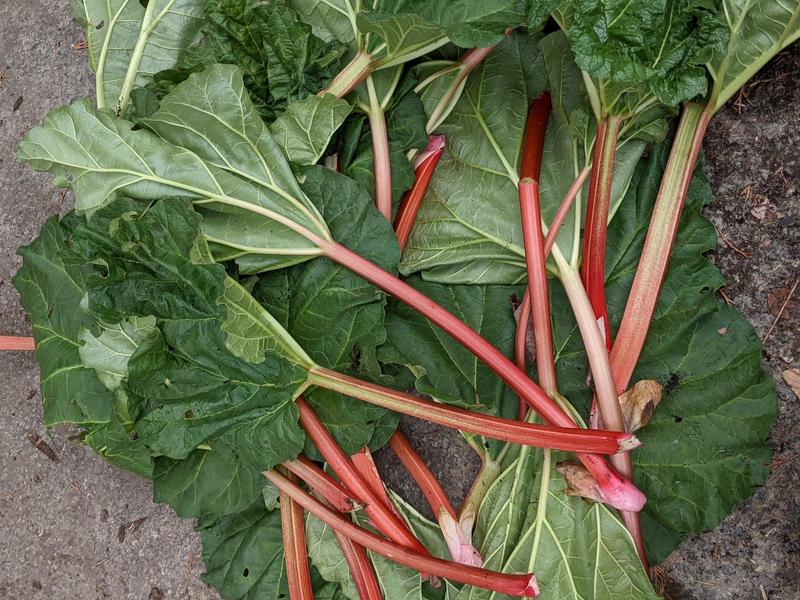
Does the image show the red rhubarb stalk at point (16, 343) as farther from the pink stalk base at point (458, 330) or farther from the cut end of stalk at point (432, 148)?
the cut end of stalk at point (432, 148)

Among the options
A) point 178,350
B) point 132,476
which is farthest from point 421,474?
point 132,476

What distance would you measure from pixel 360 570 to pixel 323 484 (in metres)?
0.30

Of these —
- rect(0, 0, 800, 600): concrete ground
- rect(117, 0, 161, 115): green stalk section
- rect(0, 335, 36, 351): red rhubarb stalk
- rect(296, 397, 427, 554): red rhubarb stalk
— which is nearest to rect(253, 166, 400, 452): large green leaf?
rect(296, 397, 427, 554): red rhubarb stalk

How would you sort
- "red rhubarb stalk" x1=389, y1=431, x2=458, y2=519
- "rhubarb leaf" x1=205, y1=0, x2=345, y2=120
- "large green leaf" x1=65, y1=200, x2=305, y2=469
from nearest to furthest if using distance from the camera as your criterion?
1. "large green leaf" x1=65, y1=200, x2=305, y2=469
2. "rhubarb leaf" x1=205, y1=0, x2=345, y2=120
3. "red rhubarb stalk" x1=389, y1=431, x2=458, y2=519

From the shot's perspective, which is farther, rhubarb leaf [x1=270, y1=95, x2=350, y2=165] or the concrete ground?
the concrete ground

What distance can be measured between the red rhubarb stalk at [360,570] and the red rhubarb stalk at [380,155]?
1.02m

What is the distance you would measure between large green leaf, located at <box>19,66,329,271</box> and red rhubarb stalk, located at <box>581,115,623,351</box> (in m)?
0.77

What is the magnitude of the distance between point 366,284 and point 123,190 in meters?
0.73

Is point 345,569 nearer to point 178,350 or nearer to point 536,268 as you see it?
Answer: point 178,350

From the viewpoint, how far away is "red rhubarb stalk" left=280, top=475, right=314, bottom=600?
7.30 feet

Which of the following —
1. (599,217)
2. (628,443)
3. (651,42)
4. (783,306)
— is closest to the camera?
(651,42)

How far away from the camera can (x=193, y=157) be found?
1963 mm

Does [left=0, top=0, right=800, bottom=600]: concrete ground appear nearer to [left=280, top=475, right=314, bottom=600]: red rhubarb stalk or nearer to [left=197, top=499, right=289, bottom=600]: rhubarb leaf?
[left=197, top=499, right=289, bottom=600]: rhubarb leaf

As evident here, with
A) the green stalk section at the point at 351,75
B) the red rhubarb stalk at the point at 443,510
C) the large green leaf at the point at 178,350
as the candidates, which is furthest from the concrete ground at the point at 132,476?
the green stalk section at the point at 351,75
